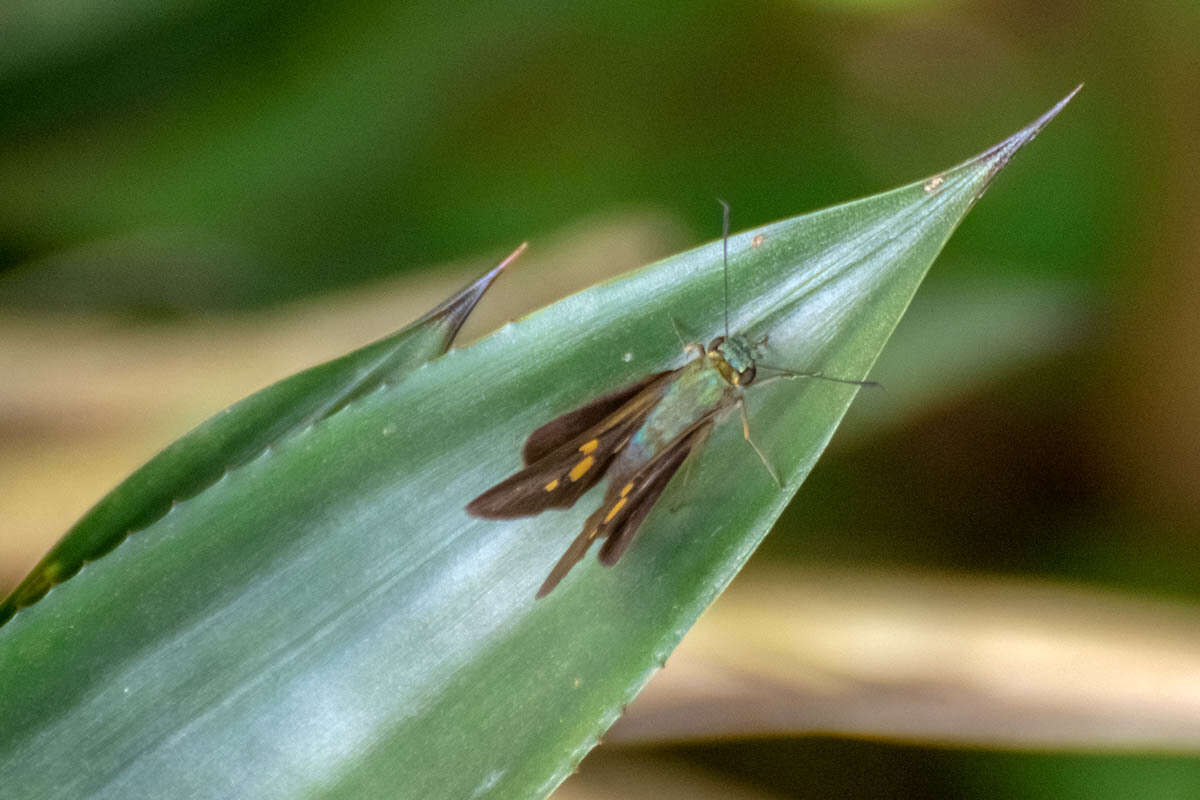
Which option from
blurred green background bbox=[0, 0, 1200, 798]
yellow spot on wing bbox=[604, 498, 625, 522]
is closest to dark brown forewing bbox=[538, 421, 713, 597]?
yellow spot on wing bbox=[604, 498, 625, 522]

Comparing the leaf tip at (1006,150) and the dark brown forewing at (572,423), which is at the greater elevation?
the leaf tip at (1006,150)

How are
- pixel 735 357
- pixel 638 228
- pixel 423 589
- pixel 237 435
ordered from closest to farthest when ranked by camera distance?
1. pixel 423 589
2. pixel 237 435
3. pixel 735 357
4. pixel 638 228

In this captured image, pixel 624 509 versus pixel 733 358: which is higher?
pixel 733 358

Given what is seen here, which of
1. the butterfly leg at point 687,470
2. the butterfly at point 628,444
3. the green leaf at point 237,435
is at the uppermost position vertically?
the green leaf at point 237,435

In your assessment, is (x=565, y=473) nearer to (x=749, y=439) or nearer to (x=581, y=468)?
(x=581, y=468)

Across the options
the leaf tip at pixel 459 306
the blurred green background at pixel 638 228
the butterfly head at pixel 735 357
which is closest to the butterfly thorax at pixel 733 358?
the butterfly head at pixel 735 357

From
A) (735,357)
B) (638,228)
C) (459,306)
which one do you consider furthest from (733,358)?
(638,228)

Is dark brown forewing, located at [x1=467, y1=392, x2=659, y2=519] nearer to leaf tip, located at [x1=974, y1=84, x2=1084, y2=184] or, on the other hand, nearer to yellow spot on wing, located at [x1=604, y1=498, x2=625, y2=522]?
yellow spot on wing, located at [x1=604, y1=498, x2=625, y2=522]

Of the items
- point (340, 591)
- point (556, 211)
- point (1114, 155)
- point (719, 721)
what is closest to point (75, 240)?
point (556, 211)

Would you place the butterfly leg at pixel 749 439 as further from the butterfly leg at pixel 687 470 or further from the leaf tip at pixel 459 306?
the leaf tip at pixel 459 306

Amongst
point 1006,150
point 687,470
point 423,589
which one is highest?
point 1006,150
